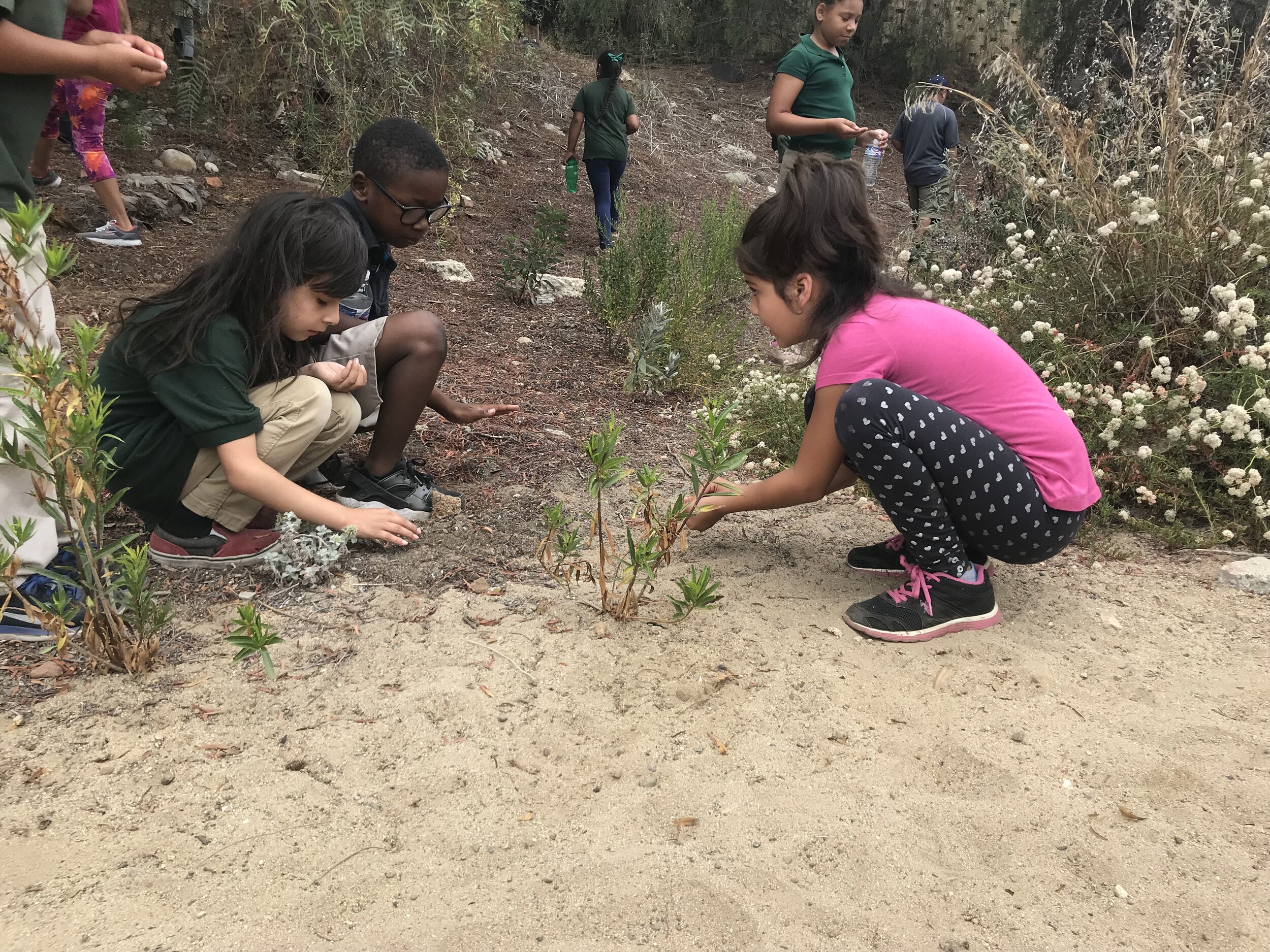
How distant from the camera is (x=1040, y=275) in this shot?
158 inches

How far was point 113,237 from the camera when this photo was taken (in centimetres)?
491

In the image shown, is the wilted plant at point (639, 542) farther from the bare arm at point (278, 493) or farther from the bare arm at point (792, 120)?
the bare arm at point (792, 120)

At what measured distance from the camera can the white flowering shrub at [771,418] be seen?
3.73 m

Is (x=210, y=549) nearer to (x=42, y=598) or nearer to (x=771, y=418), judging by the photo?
(x=42, y=598)

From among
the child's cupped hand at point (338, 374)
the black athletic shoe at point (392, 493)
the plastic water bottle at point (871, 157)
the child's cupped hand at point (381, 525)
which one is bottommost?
the black athletic shoe at point (392, 493)

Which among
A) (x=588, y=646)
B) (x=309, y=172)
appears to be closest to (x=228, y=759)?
(x=588, y=646)

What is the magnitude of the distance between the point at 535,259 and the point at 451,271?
30.7 inches

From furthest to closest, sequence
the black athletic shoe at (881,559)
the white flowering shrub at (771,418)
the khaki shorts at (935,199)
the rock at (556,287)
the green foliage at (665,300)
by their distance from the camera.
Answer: the khaki shorts at (935,199) < the rock at (556,287) < the green foliage at (665,300) < the white flowering shrub at (771,418) < the black athletic shoe at (881,559)

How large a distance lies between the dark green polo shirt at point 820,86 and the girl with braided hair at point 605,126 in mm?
2398

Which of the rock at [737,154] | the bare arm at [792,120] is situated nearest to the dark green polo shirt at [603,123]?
the bare arm at [792,120]

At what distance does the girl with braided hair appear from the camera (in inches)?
273

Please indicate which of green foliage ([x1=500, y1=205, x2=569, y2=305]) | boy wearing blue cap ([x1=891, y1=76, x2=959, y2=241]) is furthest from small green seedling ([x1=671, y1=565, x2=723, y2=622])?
boy wearing blue cap ([x1=891, y1=76, x2=959, y2=241])

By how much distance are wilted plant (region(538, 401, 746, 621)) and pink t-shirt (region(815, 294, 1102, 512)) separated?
40 centimetres

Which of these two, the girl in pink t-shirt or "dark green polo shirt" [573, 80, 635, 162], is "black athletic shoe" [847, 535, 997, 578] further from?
"dark green polo shirt" [573, 80, 635, 162]
